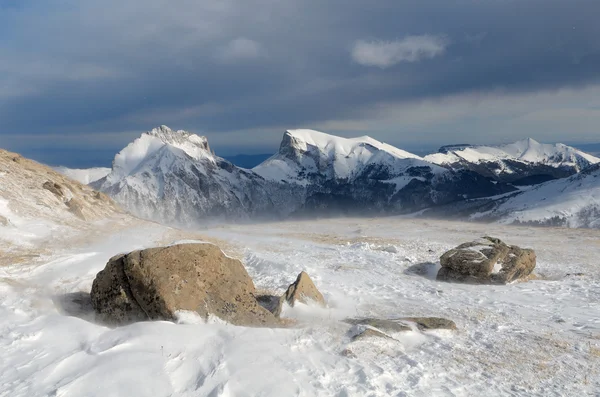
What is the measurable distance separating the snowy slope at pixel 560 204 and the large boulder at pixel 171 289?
11836 cm

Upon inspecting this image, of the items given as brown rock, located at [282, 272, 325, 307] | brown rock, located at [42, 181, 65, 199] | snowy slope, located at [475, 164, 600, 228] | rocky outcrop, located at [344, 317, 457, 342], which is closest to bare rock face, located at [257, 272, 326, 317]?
brown rock, located at [282, 272, 325, 307]

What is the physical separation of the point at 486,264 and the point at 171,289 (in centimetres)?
1764

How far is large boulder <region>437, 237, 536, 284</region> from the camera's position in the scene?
2231 cm

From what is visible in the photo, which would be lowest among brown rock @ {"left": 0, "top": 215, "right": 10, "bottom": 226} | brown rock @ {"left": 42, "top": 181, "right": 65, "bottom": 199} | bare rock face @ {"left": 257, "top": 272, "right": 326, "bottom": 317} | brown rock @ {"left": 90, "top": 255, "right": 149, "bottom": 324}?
bare rock face @ {"left": 257, "top": 272, "right": 326, "bottom": 317}

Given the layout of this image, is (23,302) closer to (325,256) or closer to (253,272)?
(253,272)

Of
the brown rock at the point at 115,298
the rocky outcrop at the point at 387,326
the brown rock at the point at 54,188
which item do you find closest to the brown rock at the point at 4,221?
the brown rock at the point at 54,188

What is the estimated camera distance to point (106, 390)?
8.49 metres

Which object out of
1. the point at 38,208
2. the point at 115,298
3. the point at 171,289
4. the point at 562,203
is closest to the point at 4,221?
the point at 38,208

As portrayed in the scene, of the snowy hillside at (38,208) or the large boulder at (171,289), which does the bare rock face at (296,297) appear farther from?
the snowy hillside at (38,208)

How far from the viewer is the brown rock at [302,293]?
14.7 meters

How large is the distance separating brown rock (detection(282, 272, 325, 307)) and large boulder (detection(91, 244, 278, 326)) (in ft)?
5.41

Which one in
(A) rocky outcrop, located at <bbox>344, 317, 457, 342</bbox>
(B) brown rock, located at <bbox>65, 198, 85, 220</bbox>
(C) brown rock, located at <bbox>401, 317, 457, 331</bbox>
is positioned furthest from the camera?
(B) brown rock, located at <bbox>65, 198, 85, 220</bbox>

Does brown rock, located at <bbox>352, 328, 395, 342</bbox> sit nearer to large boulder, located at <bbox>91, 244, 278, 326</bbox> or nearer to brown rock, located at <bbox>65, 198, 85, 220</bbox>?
large boulder, located at <bbox>91, 244, 278, 326</bbox>

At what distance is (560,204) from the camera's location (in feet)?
400
